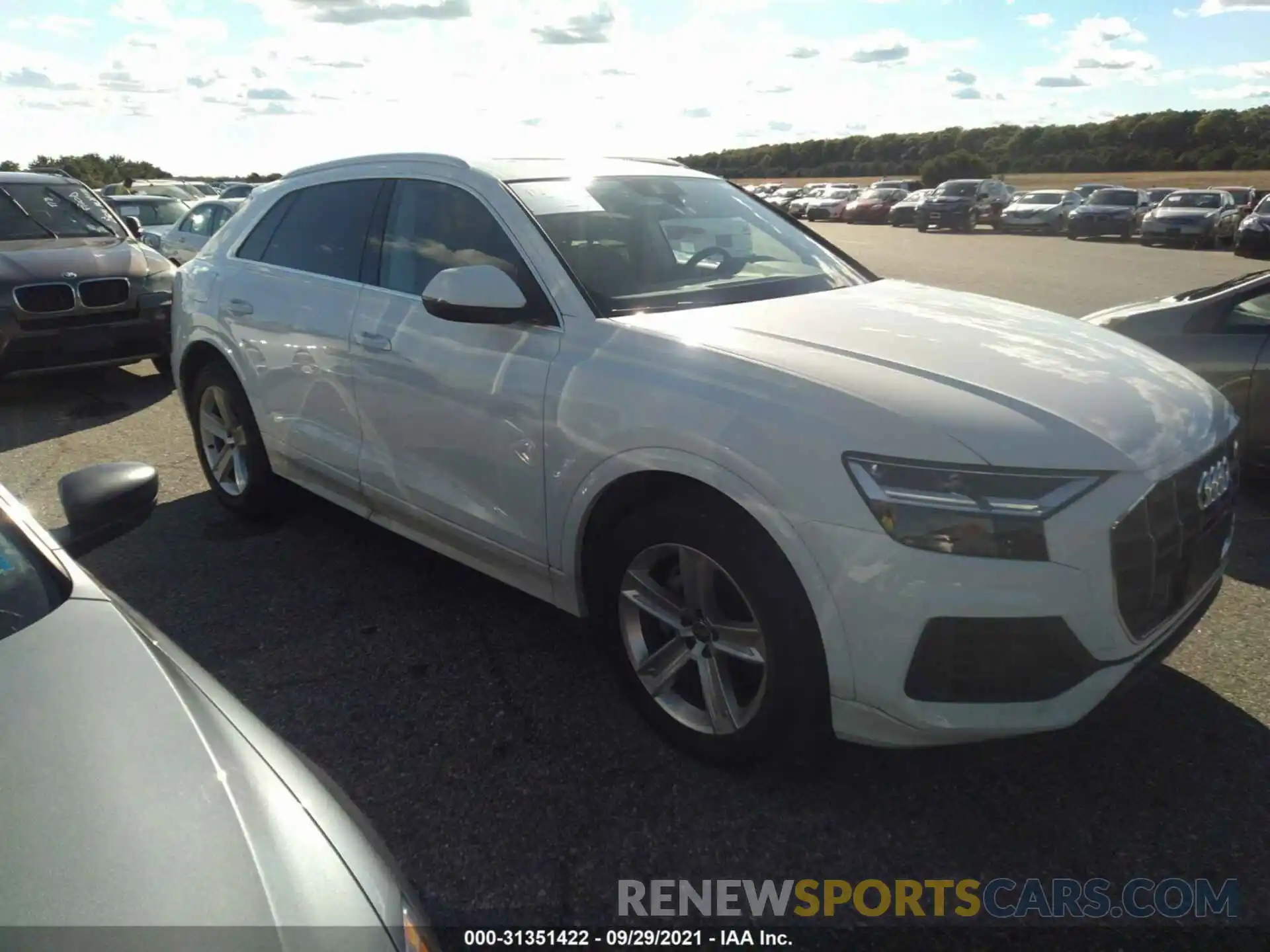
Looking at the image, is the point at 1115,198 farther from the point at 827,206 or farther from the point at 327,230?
the point at 327,230

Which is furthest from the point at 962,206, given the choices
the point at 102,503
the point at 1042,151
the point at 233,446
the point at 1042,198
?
the point at 1042,151

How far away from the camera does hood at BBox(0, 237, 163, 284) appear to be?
762cm

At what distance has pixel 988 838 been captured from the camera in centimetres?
259

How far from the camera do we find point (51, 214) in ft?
28.8

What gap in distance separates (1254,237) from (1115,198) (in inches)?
391

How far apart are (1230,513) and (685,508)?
1689mm

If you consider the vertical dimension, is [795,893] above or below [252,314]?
below

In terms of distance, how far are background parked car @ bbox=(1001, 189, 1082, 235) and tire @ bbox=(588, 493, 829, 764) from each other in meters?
33.9

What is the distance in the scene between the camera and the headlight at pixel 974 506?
224 centimetres

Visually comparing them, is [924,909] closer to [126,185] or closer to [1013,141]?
[126,185]

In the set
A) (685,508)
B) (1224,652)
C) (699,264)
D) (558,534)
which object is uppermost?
(699,264)

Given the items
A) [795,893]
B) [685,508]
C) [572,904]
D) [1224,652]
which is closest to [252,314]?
[685,508]

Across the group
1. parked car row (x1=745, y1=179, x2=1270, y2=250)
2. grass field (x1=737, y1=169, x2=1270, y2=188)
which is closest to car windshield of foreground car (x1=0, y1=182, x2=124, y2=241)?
parked car row (x1=745, y1=179, x2=1270, y2=250)

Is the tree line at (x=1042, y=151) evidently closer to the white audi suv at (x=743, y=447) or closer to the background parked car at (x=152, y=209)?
the background parked car at (x=152, y=209)
